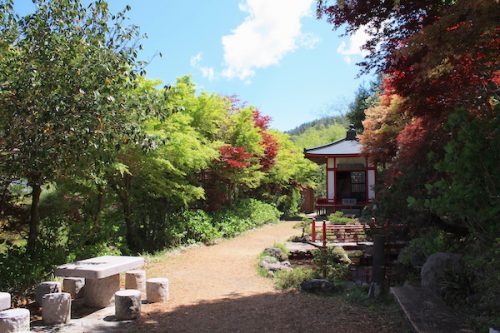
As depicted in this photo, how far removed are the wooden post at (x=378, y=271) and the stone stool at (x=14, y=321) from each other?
4.95 metres

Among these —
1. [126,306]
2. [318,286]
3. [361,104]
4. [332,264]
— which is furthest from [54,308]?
[361,104]

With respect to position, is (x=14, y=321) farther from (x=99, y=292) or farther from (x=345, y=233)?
(x=345, y=233)

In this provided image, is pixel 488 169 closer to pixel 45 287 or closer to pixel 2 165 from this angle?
pixel 2 165

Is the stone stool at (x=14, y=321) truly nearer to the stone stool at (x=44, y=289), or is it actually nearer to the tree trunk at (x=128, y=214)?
the stone stool at (x=44, y=289)

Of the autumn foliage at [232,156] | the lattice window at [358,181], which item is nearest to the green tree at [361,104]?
the lattice window at [358,181]

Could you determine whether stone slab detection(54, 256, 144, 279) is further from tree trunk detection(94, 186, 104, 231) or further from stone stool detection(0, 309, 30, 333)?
tree trunk detection(94, 186, 104, 231)

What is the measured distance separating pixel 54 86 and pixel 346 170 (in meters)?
19.3

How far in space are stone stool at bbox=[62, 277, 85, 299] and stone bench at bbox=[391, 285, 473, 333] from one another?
16.1 ft

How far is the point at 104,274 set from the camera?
19.3ft

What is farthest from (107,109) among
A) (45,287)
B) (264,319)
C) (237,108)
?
(237,108)

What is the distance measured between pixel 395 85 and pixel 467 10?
6.02 ft

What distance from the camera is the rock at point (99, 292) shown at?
6.40 meters

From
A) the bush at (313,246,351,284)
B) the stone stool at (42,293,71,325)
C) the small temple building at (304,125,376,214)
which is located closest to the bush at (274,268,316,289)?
the bush at (313,246,351,284)

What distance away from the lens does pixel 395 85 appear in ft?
19.6
